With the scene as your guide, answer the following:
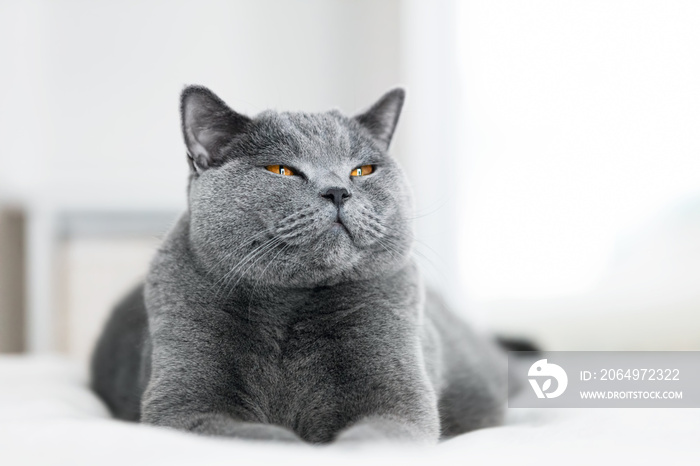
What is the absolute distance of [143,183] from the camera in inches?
138

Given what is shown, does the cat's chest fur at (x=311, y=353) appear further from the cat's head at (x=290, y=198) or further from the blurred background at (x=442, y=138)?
the blurred background at (x=442, y=138)

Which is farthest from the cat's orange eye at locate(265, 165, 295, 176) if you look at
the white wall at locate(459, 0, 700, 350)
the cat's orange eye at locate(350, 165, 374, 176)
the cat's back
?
the white wall at locate(459, 0, 700, 350)

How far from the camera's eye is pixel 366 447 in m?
0.84

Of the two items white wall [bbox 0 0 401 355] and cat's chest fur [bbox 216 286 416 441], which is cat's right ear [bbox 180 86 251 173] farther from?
white wall [bbox 0 0 401 355]

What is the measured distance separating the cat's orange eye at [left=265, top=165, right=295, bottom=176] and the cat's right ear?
106 millimetres

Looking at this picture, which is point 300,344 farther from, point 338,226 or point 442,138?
point 442,138

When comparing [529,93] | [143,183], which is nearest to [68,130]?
[143,183]

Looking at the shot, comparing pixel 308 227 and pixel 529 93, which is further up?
pixel 529 93

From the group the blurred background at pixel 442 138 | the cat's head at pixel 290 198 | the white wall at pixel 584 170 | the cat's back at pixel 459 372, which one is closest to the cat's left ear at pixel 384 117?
the cat's head at pixel 290 198

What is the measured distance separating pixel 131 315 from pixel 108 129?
7.78 feet

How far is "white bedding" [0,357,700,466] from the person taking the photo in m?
0.78

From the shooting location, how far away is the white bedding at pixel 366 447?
0.78 metres

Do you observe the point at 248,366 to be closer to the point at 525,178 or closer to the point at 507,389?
the point at 507,389

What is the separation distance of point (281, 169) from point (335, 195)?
0.12 m
